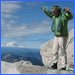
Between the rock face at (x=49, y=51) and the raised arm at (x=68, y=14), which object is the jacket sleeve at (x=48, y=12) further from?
the rock face at (x=49, y=51)

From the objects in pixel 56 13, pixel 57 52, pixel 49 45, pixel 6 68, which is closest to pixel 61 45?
pixel 57 52

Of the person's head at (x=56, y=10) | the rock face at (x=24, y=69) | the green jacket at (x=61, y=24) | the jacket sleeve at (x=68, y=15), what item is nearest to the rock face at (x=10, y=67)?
the rock face at (x=24, y=69)

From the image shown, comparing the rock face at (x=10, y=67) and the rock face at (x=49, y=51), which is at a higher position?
the rock face at (x=49, y=51)

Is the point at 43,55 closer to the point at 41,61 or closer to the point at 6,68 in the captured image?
the point at 41,61

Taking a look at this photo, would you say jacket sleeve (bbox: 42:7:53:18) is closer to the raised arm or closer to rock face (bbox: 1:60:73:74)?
the raised arm

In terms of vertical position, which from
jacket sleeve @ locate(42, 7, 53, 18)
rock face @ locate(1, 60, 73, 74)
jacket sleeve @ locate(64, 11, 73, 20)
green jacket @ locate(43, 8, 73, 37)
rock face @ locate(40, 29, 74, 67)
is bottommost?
rock face @ locate(1, 60, 73, 74)

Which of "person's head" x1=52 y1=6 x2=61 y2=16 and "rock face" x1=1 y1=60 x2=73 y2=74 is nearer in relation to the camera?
"rock face" x1=1 y1=60 x2=73 y2=74

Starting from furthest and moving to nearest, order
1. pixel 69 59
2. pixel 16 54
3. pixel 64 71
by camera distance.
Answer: pixel 16 54 < pixel 69 59 < pixel 64 71

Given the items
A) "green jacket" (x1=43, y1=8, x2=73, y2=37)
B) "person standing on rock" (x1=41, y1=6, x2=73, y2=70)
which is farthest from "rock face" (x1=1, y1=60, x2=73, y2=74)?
"green jacket" (x1=43, y1=8, x2=73, y2=37)

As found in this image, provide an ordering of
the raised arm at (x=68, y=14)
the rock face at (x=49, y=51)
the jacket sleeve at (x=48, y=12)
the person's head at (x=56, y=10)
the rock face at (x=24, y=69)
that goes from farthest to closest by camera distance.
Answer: the rock face at (x=49, y=51)
the jacket sleeve at (x=48, y=12)
the person's head at (x=56, y=10)
the raised arm at (x=68, y=14)
the rock face at (x=24, y=69)

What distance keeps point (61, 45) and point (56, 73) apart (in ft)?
2.57

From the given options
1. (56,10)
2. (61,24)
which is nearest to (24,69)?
(61,24)

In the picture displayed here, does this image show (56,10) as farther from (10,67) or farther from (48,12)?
(10,67)

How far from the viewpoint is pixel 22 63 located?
38.4 feet
